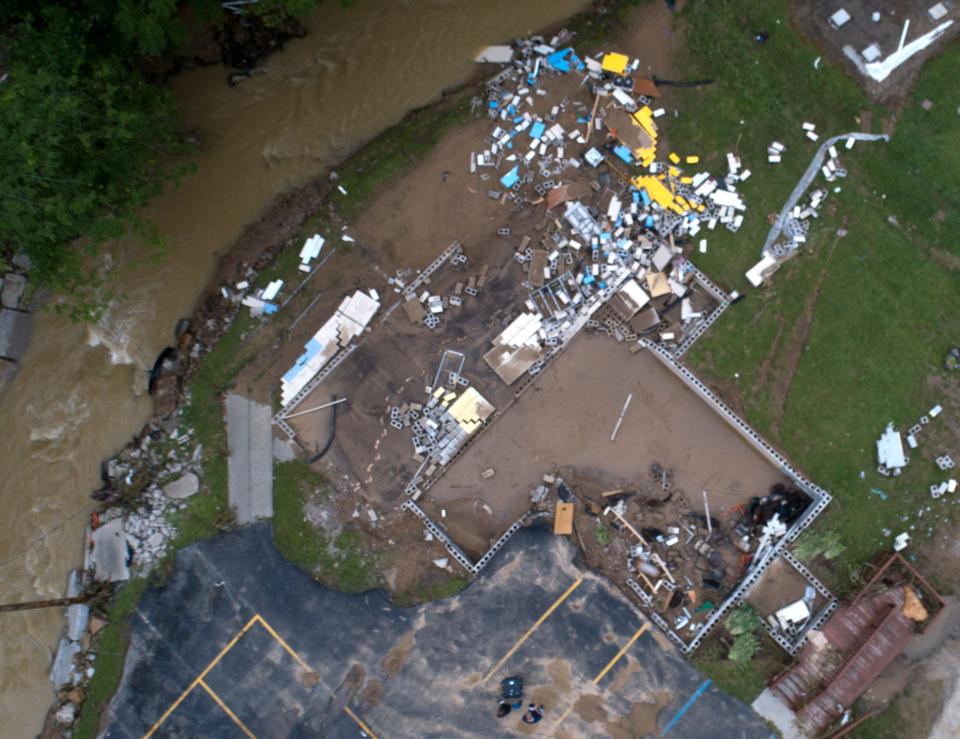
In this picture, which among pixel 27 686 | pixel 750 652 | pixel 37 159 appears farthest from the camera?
pixel 27 686

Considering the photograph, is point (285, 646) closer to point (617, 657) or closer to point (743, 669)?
point (617, 657)

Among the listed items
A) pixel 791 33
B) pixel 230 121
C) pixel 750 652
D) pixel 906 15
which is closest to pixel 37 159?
pixel 230 121

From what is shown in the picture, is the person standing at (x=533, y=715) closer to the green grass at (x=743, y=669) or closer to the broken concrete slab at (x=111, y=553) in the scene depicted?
the green grass at (x=743, y=669)

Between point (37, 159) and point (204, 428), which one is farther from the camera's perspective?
point (204, 428)

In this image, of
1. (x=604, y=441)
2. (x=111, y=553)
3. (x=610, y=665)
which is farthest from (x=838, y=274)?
(x=111, y=553)

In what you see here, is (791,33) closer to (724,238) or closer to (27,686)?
(724,238)

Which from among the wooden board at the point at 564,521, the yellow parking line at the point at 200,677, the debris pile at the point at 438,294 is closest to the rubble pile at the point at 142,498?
the yellow parking line at the point at 200,677
